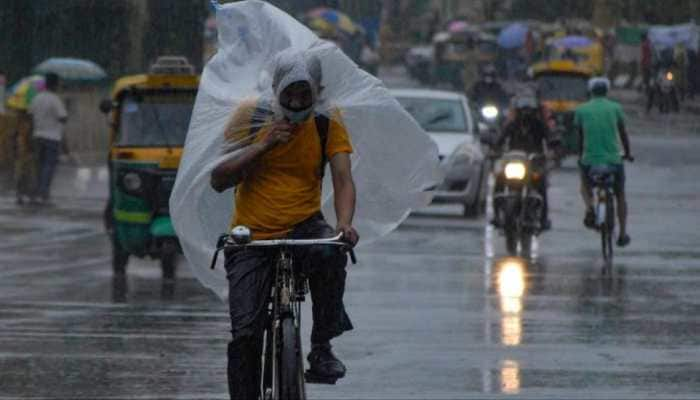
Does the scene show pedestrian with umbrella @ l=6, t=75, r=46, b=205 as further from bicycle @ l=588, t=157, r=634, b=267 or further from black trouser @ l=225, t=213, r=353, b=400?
black trouser @ l=225, t=213, r=353, b=400

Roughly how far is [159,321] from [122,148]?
167 inches

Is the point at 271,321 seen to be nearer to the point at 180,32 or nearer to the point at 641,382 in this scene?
the point at 641,382

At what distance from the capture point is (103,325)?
1433 centimetres

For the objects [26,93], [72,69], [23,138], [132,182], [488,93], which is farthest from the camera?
[488,93]

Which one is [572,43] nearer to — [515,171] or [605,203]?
[515,171]

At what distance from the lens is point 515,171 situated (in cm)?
2186

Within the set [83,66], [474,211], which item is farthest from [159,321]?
[83,66]

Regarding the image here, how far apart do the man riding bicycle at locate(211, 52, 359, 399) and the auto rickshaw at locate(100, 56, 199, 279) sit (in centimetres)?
888

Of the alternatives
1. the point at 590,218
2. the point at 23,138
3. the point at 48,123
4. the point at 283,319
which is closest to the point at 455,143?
the point at 48,123

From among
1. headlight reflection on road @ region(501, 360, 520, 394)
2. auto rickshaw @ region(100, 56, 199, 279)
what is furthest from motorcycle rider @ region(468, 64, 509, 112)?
headlight reflection on road @ region(501, 360, 520, 394)

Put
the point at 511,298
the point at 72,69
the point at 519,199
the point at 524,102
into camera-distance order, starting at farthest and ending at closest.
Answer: the point at 72,69 → the point at 524,102 → the point at 519,199 → the point at 511,298

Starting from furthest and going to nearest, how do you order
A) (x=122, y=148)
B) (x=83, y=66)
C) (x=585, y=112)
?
(x=83, y=66) → (x=585, y=112) → (x=122, y=148)

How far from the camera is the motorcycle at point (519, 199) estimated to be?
2136 cm

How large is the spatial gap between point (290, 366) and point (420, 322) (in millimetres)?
6131
